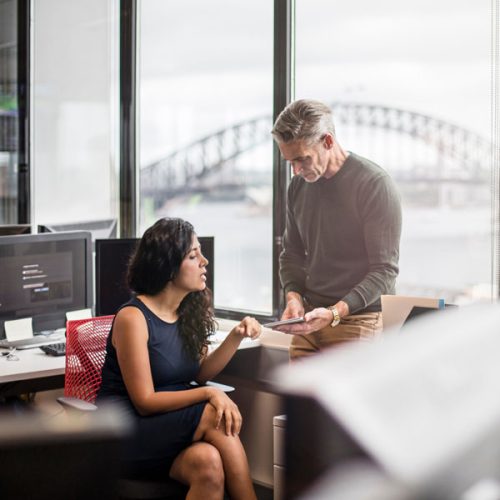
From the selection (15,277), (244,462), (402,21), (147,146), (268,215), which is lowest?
(244,462)

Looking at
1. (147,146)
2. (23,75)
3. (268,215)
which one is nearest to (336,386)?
(268,215)

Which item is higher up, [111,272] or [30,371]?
[111,272]

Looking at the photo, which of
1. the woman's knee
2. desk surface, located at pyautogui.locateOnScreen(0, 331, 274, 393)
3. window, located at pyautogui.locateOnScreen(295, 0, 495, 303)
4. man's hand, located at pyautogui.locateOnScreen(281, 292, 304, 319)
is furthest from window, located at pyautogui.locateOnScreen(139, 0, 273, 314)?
the woman's knee

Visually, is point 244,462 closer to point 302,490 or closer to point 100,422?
point 100,422

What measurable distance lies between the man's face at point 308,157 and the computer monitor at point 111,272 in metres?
1.01

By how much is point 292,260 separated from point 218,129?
136 cm

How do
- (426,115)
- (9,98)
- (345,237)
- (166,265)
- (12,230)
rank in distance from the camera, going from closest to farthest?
(166,265) → (345,237) → (426,115) → (12,230) → (9,98)

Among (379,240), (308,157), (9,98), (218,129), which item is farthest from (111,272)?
(9,98)

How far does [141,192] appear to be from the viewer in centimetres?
483

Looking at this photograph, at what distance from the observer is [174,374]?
8.59 ft

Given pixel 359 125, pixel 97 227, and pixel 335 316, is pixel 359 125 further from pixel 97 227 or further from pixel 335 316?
pixel 97 227

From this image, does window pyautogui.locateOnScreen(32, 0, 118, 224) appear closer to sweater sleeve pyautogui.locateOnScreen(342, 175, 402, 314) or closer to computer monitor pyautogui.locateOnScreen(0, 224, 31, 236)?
computer monitor pyautogui.locateOnScreen(0, 224, 31, 236)

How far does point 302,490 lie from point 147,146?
173 inches

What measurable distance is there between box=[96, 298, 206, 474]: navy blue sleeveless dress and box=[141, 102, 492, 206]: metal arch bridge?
1.24 metres
